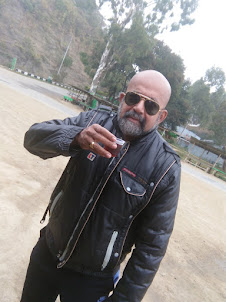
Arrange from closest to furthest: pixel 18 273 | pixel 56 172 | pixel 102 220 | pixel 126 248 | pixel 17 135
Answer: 1. pixel 102 220
2. pixel 126 248
3. pixel 18 273
4. pixel 56 172
5. pixel 17 135

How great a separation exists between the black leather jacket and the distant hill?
31.0 metres

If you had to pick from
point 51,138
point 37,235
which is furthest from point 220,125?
point 51,138

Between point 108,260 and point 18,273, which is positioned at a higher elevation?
point 108,260

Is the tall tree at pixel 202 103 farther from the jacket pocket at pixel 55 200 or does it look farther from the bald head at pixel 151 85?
the jacket pocket at pixel 55 200

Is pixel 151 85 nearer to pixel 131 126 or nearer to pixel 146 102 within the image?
pixel 146 102

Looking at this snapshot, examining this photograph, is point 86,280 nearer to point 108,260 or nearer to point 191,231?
point 108,260

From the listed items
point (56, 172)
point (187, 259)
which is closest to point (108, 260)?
point (187, 259)

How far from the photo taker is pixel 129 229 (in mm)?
1510

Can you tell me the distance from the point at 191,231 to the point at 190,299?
247cm

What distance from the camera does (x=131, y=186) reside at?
140 centimetres

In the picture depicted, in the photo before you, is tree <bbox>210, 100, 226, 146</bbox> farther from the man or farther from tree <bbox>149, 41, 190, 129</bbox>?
the man

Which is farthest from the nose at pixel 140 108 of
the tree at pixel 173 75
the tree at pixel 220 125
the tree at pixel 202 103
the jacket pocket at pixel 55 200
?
the tree at pixel 202 103

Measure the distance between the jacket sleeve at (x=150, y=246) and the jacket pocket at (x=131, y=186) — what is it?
0.35 feet

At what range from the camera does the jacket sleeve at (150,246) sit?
4.62 feet
